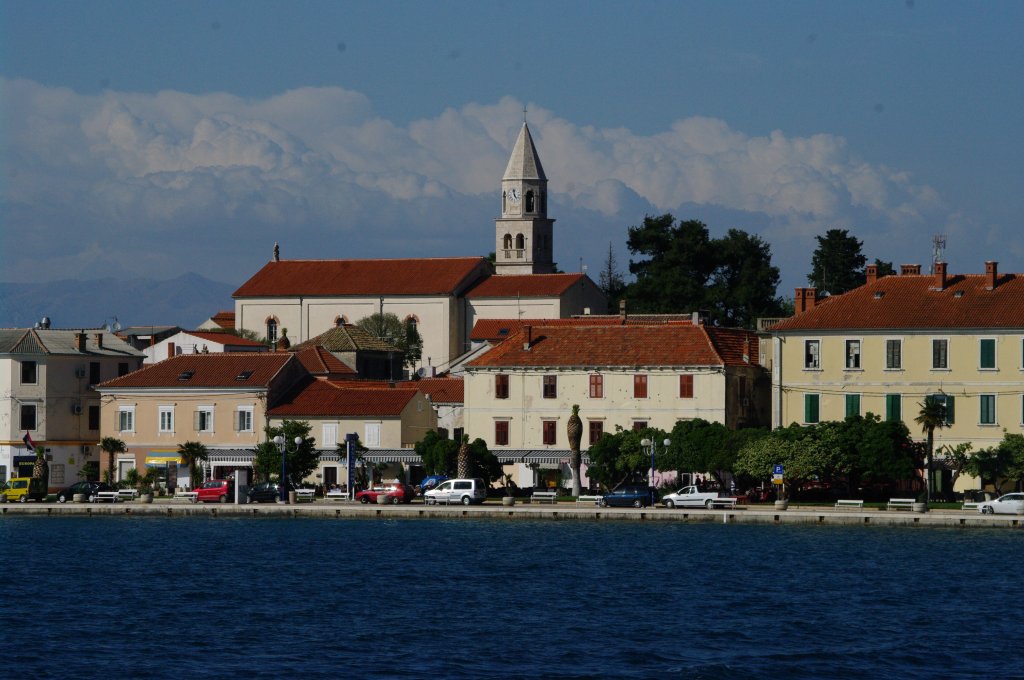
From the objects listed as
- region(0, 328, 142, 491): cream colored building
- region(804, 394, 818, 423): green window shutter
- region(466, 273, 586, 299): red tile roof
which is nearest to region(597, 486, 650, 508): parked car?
region(804, 394, 818, 423): green window shutter

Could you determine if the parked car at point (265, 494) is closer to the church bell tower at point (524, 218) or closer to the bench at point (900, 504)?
the bench at point (900, 504)

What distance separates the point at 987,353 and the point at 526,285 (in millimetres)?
62018

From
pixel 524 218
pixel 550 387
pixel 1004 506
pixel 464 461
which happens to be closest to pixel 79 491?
pixel 464 461

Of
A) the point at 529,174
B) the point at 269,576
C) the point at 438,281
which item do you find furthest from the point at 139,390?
the point at 529,174

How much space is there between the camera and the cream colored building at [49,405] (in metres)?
95.2

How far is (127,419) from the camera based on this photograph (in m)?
91.2

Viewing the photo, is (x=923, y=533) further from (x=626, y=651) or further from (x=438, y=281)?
(x=438, y=281)

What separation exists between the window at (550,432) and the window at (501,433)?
187cm

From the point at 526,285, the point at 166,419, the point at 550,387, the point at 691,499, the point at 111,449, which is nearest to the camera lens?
the point at 691,499

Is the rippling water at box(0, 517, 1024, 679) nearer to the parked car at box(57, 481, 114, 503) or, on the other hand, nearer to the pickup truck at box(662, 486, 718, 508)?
the pickup truck at box(662, 486, 718, 508)

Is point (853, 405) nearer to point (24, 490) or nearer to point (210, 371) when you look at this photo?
point (210, 371)

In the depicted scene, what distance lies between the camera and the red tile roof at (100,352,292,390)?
90188 millimetres

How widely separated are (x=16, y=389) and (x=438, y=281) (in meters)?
48.1

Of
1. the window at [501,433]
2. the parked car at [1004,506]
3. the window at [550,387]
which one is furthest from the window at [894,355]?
the window at [501,433]
